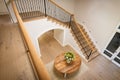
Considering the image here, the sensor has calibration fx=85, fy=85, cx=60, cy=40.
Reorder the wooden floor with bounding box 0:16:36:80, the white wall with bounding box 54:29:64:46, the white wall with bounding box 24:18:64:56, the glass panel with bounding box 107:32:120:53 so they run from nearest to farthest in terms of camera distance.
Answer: the wooden floor with bounding box 0:16:36:80 → the white wall with bounding box 24:18:64:56 → the glass panel with bounding box 107:32:120:53 → the white wall with bounding box 54:29:64:46

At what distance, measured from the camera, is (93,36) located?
571cm

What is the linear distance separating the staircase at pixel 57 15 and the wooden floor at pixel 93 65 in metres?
0.48

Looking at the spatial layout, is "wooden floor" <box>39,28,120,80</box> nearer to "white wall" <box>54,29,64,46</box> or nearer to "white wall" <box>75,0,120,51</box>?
"white wall" <box>54,29,64,46</box>

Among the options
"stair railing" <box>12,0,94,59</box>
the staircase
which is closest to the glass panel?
the staircase

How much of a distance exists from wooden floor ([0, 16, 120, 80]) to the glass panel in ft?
2.40

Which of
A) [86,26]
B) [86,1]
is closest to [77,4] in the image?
[86,1]

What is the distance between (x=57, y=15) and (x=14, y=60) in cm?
453

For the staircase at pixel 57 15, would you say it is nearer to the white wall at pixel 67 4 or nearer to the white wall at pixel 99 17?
the white wall at pixel 67 4

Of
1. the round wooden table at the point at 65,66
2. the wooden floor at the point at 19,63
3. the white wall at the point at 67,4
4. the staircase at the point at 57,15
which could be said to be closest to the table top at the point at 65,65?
the round wooden table at the point at 65,66

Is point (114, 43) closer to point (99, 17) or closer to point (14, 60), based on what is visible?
point (99, 17)

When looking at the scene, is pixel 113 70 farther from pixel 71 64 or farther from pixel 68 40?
pixel 68 40

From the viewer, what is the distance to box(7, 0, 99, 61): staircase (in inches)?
167

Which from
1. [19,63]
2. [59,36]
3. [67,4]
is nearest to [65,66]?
[59,36]

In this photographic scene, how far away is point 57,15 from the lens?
5.69 meters
